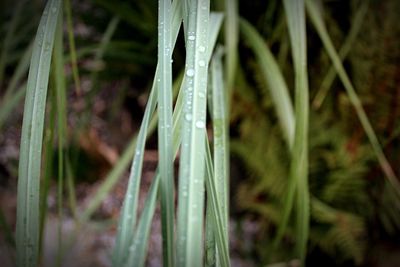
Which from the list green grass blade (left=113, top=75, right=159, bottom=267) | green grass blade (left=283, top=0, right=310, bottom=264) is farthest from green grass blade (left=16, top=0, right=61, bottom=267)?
green grass blade (left=283, top=0, right=310, bottom=264)

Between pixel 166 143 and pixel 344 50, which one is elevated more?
pixel 344 50

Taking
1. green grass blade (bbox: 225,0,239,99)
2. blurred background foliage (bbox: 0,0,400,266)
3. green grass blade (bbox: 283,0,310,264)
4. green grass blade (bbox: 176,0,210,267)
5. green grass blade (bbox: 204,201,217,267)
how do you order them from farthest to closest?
1. blurred background foliage (bbox: 0,0,400,266)
2. green grass blade (bbox: 225,0,239,99)
3. green grass blade (bbox: 283,0,310,264)
4. green grass blade (bbox: 204,201,217,267)
5. green grass blade (bbox: 176,0,210,267)

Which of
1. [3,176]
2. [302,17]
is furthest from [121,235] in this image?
[3,176]

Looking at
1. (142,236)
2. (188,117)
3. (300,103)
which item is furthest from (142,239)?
(300,103)

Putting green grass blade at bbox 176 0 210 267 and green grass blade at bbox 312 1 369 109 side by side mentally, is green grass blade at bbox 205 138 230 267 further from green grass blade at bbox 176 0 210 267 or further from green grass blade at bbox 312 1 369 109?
green grass blade at bbox 312 1 369 109

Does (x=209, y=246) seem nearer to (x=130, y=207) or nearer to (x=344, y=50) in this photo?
(x=130, y=207)

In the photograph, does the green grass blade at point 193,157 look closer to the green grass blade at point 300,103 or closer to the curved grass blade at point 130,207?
the curved grass blade at point 130,207

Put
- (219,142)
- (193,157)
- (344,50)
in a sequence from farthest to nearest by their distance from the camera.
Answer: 1. (344,50)
2. (219,142)
3. (193,157)

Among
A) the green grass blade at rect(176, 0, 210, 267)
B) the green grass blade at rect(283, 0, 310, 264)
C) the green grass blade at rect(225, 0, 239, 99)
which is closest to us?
the green grass blade at rect(176, 0, 210, 267)
